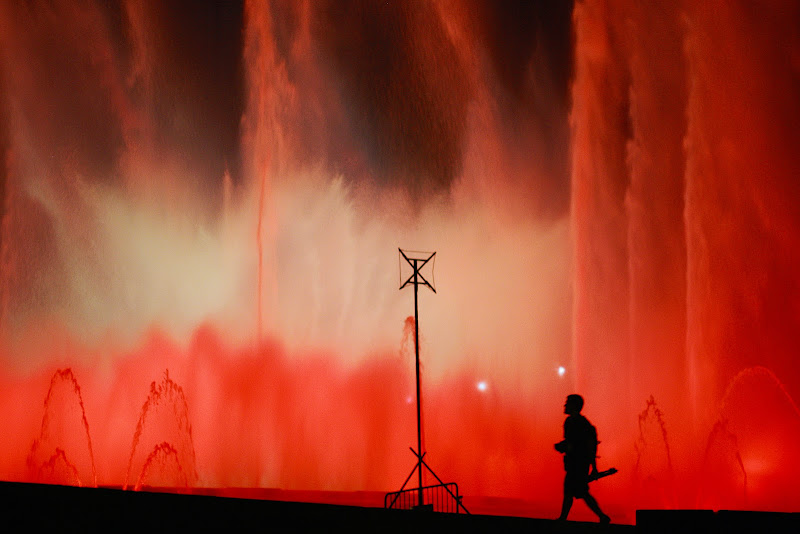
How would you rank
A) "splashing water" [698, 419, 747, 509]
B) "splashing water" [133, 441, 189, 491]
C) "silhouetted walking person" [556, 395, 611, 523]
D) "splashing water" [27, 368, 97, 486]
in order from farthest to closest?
1. "splashing water" [27, 368, 97, 486]
2. "splashing water" [133, 441, 189, 491]
3. "splashing water" [698, 419, 747, 509]
4. "silhouetted walking person" [556, 395, 611, 523]

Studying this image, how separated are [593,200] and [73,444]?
2079cm

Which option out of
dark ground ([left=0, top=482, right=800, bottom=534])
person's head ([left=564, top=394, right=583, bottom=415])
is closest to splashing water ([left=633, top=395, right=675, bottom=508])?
person's head ([left=564, top=394, right=583, bottom=415])

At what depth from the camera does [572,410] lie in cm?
877

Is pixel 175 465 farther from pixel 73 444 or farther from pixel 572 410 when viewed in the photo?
pixel 572 410

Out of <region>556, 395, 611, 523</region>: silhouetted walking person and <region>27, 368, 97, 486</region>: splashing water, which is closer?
<region>556, 395, 611, 523</region>: silhouetted walking person

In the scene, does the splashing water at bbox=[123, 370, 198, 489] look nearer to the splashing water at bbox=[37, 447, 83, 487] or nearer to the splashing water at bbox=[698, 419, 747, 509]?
the splashing water at bbox=[37, 447, 83, 487]

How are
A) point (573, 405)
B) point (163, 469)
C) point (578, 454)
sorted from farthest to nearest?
point (163, 469)
point (573, 405)
point (578, 454)

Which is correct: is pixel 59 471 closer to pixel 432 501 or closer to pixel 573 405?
pixel 432 501

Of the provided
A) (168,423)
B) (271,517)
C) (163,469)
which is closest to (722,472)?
(271,517)

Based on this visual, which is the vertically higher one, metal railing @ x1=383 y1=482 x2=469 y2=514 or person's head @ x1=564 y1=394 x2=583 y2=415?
person's head @ x1=564 y1=394 x2=583 y2=415

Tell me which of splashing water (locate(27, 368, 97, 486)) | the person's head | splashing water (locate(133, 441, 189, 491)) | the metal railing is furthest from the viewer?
splashing water (locate(27, 368, 97, 486))

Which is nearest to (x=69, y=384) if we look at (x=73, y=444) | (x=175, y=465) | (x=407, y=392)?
(x=73, y=444)

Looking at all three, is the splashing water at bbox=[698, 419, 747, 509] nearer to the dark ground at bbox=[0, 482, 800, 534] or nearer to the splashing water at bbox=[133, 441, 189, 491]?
the dark ground at bbox=[0, 482, 800, 534]

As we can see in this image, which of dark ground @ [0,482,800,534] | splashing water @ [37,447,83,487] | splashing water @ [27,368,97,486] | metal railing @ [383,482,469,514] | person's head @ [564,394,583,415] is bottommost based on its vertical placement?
dark ground @ [0,482,800,534]
